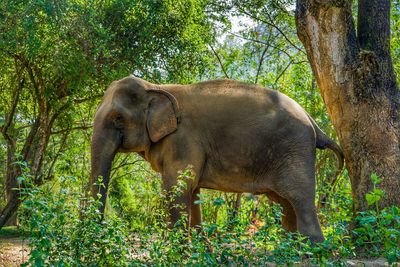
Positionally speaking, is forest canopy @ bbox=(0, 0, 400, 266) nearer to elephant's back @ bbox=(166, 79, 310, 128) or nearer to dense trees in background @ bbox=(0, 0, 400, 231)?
dense trees in background @ bbox=(0, 0, 400, 231)

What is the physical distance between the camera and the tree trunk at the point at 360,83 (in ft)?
31.8

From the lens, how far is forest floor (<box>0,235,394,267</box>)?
29.3 ft

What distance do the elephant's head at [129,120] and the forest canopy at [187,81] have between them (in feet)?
2.57

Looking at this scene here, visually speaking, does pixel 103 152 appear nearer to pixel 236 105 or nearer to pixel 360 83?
pixel 236 105

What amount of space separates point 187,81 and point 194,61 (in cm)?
53

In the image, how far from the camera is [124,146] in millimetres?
10336

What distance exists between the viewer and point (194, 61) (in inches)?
529

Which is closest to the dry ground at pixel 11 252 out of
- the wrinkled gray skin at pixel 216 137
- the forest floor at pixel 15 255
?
the forest floor at pixel 15 255

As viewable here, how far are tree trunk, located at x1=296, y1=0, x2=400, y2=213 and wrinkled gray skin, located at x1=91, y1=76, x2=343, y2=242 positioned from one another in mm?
564

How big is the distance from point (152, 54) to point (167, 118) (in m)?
2.98

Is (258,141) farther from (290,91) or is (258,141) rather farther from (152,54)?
(290,91)

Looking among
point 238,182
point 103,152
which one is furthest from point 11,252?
point 238,182

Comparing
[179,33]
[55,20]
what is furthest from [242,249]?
[179,33]

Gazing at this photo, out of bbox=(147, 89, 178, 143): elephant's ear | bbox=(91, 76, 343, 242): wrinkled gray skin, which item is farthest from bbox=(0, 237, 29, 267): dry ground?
bbox=(147, 89, 178, 143): elephant's ear
